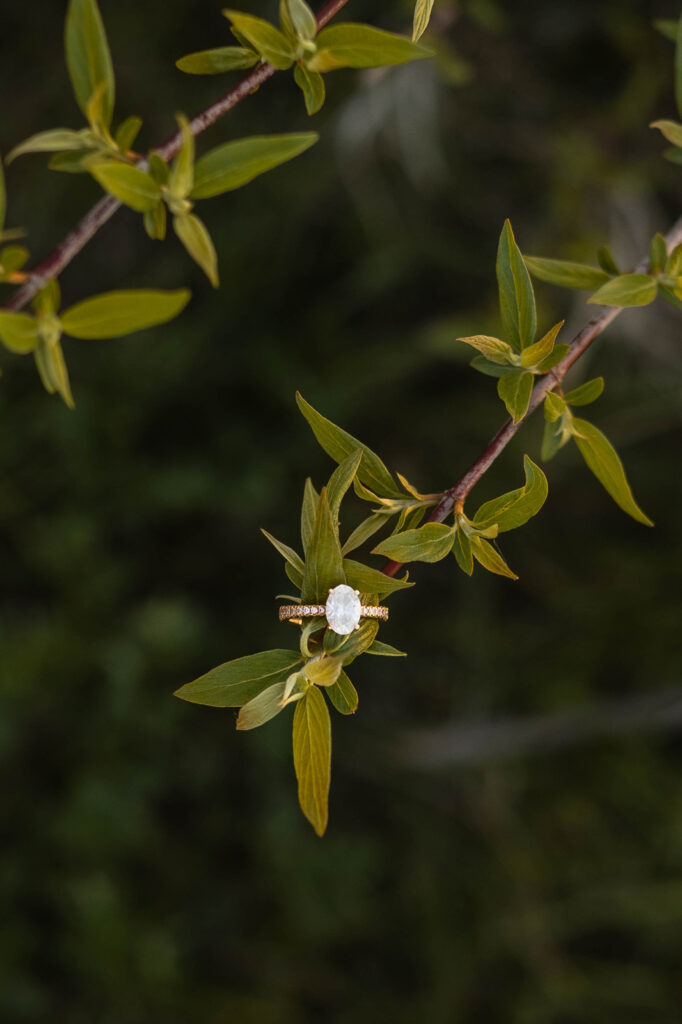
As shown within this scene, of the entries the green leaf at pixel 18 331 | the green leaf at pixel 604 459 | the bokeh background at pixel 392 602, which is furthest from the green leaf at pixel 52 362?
the bokeh background at pixel 392 602

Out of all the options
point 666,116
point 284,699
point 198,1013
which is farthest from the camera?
point 198,1013

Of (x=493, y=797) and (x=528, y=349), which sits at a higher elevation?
(x=528, y=349)

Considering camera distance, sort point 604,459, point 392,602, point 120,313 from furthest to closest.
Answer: point 392,602 < point 604,459 < point 120,313

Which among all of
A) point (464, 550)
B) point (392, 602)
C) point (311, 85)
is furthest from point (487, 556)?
point (392, 602)

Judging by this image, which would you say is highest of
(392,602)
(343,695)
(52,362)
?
(52,362)

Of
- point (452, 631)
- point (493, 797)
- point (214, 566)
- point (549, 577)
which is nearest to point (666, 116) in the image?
point (549, 577)

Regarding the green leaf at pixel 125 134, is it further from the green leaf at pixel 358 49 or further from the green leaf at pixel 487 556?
the green leaf at pixel 487 556

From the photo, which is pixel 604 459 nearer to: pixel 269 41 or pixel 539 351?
pixel 539 351

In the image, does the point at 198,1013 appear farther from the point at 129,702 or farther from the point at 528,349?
the point at 528,349
